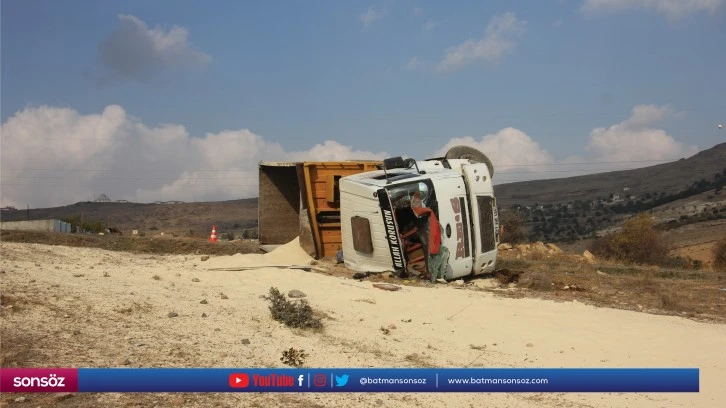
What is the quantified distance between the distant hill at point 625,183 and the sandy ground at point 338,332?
74346 mm

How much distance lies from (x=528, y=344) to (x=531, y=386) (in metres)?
2.67

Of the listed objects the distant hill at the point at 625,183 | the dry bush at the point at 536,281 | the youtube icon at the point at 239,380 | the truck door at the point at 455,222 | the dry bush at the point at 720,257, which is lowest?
the dry bush at the point at 720,257

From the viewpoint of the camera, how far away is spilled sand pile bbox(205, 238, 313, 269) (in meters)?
13.6

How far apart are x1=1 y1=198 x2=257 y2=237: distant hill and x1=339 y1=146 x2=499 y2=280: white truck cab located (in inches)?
2052

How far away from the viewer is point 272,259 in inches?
576

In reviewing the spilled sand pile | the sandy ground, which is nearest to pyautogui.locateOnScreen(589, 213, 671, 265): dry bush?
the spilled sand pile

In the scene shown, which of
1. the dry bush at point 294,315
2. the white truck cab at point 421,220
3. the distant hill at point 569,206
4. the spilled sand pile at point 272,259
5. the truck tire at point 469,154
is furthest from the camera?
the distant hill at point 569,206

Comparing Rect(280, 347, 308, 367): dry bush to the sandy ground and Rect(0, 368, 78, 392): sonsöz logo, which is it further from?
Rect(0, 368, 78, 392): sonsöz logo

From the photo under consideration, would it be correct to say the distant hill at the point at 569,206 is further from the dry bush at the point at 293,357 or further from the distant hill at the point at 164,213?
the dry bush at the point at 293,357

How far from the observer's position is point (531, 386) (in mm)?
4945

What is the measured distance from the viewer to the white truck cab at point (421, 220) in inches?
471

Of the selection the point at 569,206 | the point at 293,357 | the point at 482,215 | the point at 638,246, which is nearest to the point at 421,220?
the point at 482,215

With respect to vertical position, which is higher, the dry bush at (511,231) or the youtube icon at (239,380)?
the dry bush at (511,231)

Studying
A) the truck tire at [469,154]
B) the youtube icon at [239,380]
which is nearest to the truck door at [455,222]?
the truck tire at [469,154]
